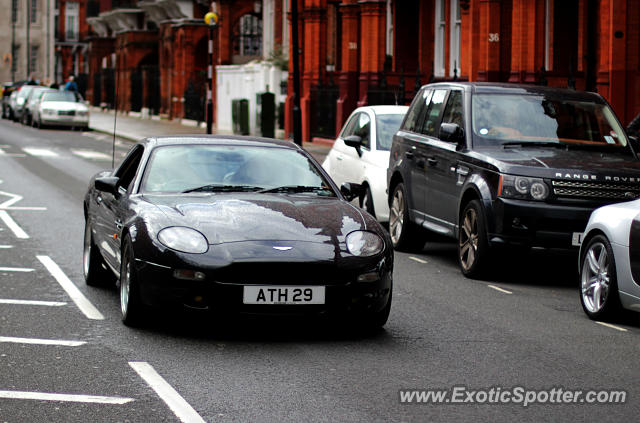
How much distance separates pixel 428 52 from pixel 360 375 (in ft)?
92.7

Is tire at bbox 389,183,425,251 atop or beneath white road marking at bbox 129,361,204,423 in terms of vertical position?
atop

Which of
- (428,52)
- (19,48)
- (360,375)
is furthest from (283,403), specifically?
(19,48)

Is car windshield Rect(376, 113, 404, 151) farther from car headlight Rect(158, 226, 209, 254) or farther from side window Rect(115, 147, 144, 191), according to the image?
car headlight Rect(158, 226, 209, 254)

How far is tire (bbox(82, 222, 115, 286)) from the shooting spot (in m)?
10.6

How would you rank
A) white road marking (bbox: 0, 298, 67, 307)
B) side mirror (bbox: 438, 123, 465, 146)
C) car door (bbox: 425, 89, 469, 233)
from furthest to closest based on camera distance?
1. car door (bbox: 425, 89, 469, 233)
2. side mirror (bbox: 438, 123, 465, 146)
3. white road marking (bbox: 0, 298, 67, 307)

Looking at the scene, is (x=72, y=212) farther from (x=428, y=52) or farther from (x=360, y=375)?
(x=428, y=52)

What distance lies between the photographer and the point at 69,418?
617 centimetres

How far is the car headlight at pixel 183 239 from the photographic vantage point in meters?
8.16

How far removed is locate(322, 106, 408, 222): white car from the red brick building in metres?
6.32

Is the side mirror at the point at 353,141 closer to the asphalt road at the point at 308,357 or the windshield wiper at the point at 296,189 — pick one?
the asphalt road at the point at 308,357

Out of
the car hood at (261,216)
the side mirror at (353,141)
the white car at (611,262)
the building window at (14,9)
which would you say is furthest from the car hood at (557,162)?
the building window at (14,9)

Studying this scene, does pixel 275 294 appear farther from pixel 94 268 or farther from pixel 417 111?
pixel 417 111

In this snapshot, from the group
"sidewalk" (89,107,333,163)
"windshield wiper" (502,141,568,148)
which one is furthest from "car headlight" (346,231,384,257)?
"sidewalk" (89,107,333,163)

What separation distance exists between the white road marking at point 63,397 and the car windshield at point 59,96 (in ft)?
141
